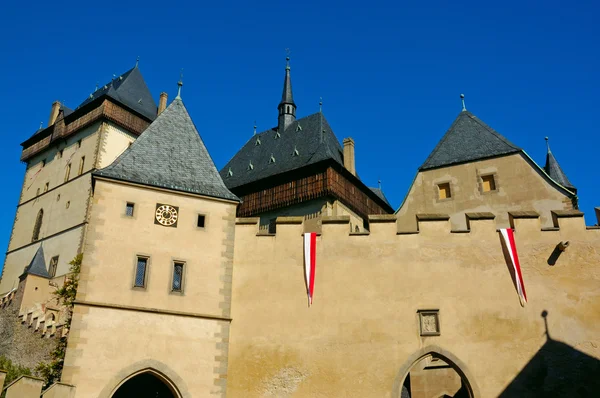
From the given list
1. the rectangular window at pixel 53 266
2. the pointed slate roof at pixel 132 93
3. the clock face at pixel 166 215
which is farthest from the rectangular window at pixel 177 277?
the pointed slate roof at pixel 132 93

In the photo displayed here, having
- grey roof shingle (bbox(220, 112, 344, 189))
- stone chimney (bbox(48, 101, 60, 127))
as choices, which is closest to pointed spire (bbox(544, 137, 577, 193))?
grey roof shingle (bbox(220, 112, 344, 189))

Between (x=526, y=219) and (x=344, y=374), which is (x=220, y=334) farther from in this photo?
(x=526, y=219)

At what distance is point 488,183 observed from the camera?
63.6 feet

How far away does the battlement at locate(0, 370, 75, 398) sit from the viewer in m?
10.7

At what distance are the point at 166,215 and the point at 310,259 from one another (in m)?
3.43

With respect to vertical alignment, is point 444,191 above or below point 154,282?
above

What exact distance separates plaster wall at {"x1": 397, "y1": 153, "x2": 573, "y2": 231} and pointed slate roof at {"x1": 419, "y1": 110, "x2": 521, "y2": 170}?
23 centimetres

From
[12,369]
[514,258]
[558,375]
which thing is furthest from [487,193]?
[12,369]

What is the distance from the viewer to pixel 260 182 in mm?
33156

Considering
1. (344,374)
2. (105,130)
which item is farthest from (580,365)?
(105,130)

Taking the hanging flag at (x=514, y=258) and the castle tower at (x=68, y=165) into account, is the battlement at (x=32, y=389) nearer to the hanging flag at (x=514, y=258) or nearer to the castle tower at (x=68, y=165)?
the hanging flag at (x=514, y=258)

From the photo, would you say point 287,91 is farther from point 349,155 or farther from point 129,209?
point 129,209

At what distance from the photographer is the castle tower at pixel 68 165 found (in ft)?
128

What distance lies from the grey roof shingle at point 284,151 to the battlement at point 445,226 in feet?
56.0
